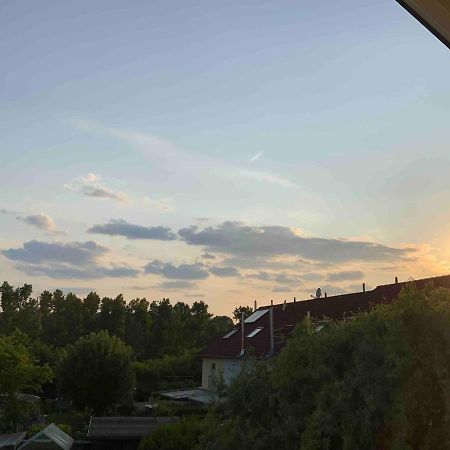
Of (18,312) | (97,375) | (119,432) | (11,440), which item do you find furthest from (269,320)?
(18,312)

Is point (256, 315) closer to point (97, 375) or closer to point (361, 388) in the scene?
point (97, 375)

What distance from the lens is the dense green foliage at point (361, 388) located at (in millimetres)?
4191

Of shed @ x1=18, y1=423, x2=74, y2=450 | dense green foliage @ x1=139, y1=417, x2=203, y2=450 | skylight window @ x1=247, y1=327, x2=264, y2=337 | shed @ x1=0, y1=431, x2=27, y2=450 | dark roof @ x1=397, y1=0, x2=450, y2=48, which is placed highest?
dark roof @ x1=397, y1=0, x2=450, y2=48

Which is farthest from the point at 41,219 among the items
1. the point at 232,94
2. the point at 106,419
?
the point at 232,94

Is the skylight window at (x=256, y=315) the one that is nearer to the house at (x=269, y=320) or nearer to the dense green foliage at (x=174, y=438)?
the house at (x=269, y=320)

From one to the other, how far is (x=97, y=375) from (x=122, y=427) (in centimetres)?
956

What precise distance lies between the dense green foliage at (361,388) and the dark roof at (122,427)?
15769 millimetres

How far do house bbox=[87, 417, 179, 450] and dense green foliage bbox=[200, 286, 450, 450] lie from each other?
16.0 meters

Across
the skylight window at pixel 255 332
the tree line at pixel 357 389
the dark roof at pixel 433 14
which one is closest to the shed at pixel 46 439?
the skylight window at pixel 255 332

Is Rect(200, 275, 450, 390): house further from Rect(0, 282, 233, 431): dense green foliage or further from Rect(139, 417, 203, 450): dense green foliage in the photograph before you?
Rect(139, 417, 203, 450): dense green foliage

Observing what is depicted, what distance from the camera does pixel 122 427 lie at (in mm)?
21141

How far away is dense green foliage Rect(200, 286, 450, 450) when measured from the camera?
4191mm

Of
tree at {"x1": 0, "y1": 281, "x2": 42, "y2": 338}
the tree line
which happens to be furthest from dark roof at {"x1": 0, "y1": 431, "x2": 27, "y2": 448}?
tree at {"x1": 0, "y1": 281, "x2": 42, "y2": 338}

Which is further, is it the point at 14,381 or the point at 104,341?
the point at 104,341
